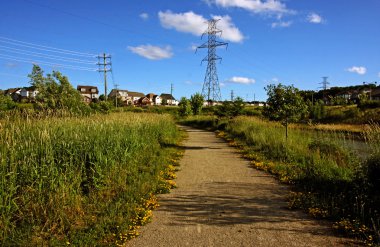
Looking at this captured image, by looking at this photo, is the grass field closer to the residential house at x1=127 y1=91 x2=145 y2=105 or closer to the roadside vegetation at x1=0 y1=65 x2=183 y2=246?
the roadside vegetation at x1=0 y1=65 x2=183 y2=246

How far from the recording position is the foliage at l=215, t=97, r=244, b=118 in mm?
34719

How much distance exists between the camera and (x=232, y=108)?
34.8 m

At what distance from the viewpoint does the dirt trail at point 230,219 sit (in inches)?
195

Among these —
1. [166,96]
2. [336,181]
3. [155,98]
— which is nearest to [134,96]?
[155,98]

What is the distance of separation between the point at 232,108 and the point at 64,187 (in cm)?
3006

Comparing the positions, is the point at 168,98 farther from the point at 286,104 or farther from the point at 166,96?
the point at 286,104

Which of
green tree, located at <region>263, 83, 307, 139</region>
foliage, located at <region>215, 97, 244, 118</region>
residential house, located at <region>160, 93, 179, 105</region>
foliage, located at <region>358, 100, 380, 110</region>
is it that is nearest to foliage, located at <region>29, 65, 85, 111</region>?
foliage, located at <region>215, 97, 244, 118</region>

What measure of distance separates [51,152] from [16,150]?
0.64 m

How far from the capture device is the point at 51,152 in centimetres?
648

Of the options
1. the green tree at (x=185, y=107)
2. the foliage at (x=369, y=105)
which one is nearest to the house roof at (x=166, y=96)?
the green tree at (x=185, y=107)

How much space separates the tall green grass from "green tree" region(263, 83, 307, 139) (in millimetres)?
9166

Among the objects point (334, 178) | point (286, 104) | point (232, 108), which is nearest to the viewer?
point (334, 178)

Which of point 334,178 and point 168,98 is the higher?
point 168,98

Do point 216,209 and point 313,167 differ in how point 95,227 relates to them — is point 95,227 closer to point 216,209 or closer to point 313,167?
point 216,209
